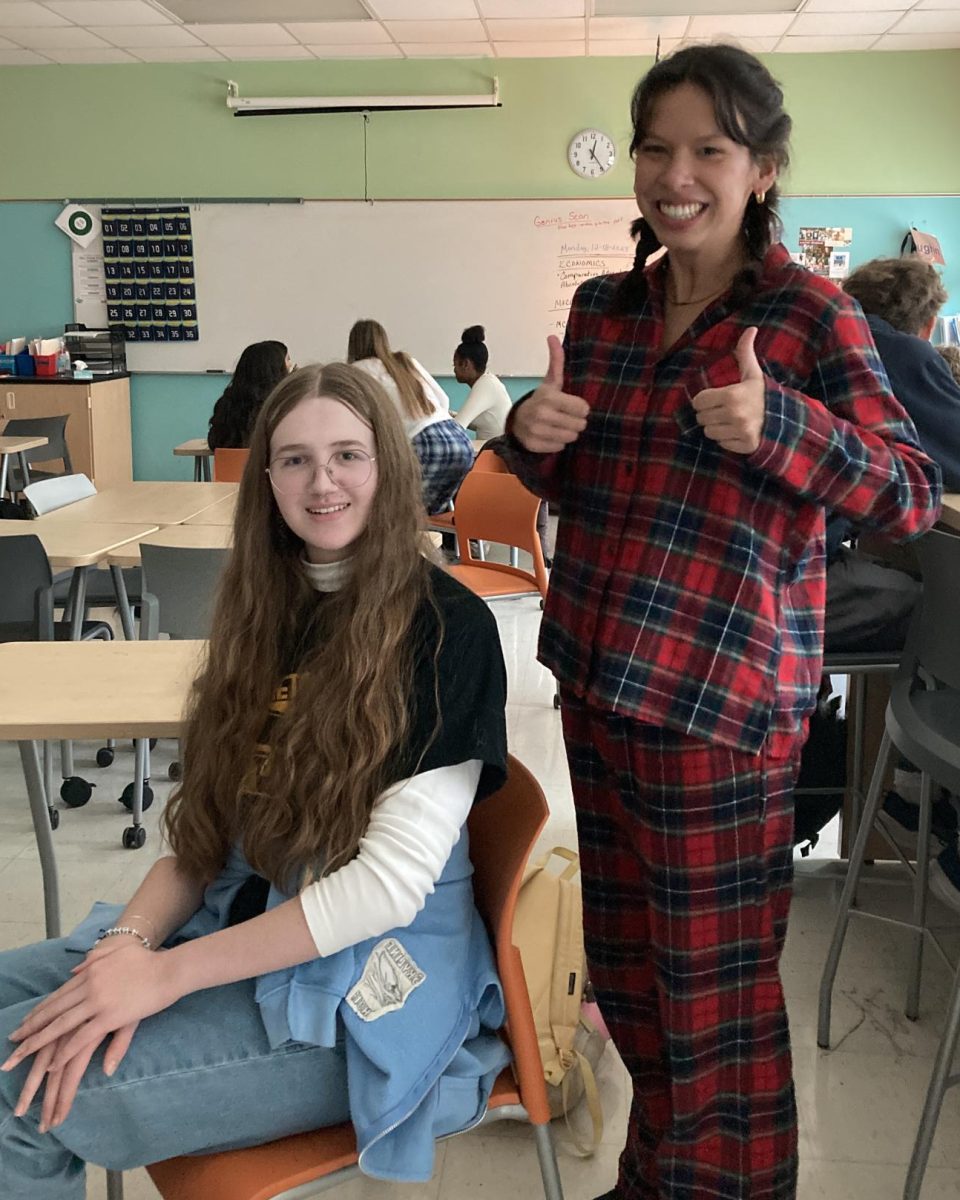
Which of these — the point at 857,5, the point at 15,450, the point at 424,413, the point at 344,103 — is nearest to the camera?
the point at 424,413

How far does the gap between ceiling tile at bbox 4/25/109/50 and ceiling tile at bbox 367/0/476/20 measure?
1.78 meters

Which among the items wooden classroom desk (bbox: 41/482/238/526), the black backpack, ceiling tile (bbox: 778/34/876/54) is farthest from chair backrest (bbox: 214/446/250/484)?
ceiling tile (bbox: 778/34/876/54)

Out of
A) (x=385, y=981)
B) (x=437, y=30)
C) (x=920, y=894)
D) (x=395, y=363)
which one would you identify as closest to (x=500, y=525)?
(x=395, y=363)

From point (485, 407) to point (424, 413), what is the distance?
2013 mm

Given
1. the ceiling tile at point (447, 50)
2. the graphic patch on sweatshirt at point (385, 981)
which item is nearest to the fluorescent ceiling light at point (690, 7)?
the ceiling tile at point (447, 50)

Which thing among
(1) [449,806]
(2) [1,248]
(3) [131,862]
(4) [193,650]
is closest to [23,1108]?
(1) [449,806]

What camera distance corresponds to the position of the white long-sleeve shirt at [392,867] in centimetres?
103

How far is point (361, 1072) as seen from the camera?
995 mm

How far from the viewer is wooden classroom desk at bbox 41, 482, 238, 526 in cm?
335

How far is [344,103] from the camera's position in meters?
6.68

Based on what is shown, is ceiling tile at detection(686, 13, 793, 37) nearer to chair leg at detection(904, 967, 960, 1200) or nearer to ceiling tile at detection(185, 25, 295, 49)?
ceiling tile at detection(185, 25, 295, 49)

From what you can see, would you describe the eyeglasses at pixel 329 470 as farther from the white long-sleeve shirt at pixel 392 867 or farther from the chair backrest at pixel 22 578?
the chair backrest at pixel 22 578

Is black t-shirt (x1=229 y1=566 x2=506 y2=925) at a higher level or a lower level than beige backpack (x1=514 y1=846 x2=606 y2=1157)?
higher

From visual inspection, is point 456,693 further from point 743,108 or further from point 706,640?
point 743,108
